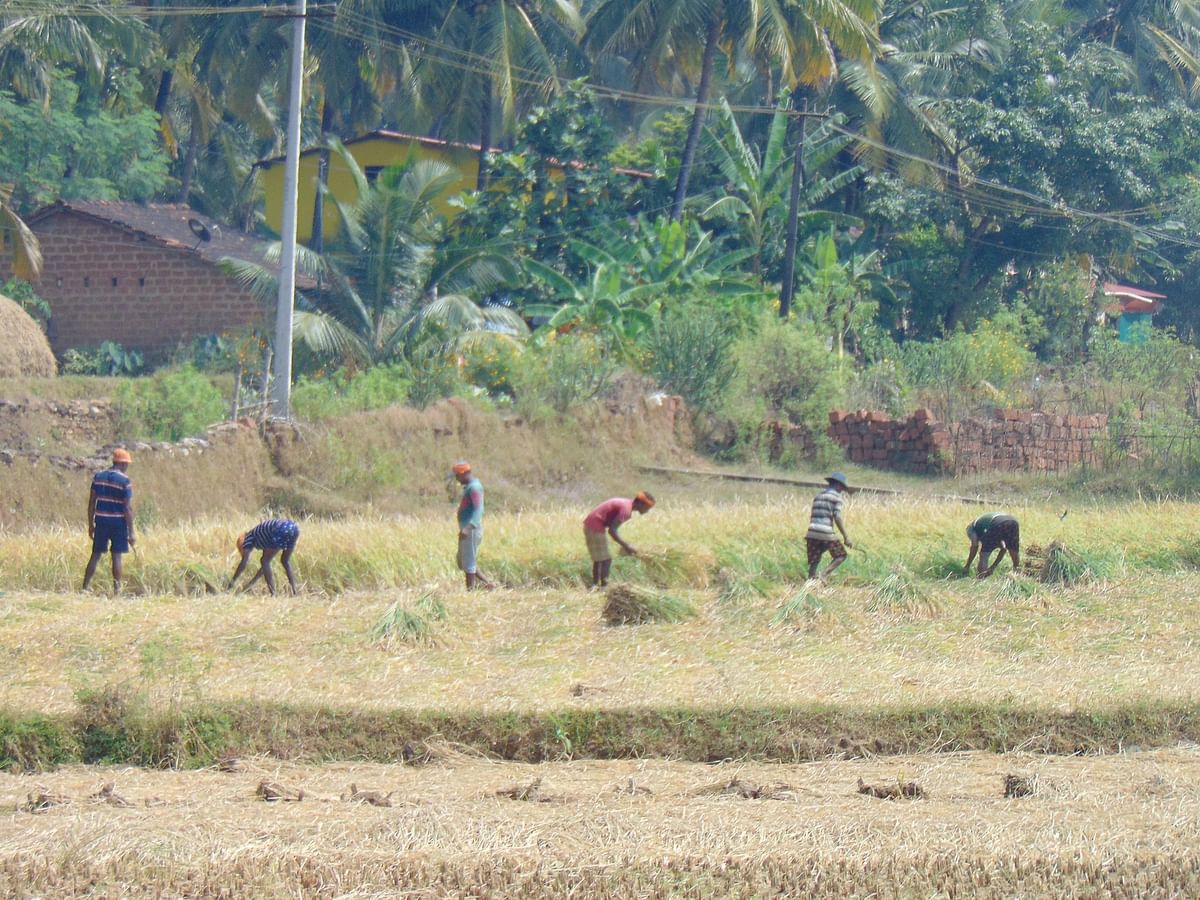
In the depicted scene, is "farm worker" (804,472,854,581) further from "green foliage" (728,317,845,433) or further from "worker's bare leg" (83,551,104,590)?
"green foliage" (728,317,845,433)

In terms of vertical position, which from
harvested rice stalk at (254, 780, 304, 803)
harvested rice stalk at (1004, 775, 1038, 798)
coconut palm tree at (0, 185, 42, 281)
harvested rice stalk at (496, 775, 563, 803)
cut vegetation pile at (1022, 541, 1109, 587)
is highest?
coconut palm tree at (0, 185, 42, 281)

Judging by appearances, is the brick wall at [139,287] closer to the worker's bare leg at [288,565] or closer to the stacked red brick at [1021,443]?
the stacked red brick at [1021,443]

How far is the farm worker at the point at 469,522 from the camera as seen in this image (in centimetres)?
1479

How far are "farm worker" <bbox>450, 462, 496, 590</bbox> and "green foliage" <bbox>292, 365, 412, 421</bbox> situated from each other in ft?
27.9

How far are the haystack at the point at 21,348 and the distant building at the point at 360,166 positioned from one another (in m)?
10.1

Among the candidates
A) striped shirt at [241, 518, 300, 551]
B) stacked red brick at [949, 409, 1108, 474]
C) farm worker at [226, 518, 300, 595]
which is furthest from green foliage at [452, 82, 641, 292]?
striped shirt at [241, 518, 300, 551]

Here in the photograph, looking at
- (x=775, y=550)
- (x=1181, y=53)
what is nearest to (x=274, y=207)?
(x=1181, y=53)

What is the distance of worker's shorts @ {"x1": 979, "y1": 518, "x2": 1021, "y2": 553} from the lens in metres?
15.7

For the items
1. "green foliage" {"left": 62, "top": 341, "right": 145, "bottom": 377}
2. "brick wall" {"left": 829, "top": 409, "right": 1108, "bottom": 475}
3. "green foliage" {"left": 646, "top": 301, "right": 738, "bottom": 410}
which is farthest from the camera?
"green foliage" {"left": 62, "top": 341, "right": 145, "bottom": 377}

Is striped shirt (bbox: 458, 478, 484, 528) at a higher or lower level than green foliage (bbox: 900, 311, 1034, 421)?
lower

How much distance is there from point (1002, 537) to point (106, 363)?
2068 centimetres

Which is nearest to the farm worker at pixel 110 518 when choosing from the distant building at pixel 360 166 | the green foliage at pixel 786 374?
the green foliage at pixel 786 374

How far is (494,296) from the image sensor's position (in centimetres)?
3397

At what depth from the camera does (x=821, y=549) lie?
1530 cm
